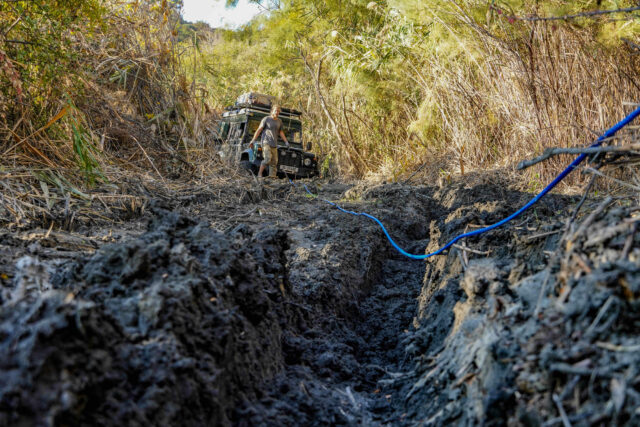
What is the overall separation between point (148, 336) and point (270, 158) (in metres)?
8.58

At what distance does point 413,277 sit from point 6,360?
3.60 meters

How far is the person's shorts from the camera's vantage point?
9.91 m

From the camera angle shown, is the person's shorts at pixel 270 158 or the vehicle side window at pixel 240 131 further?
the vehicle side window at pixel 240 131

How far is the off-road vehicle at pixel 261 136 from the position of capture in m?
10.5

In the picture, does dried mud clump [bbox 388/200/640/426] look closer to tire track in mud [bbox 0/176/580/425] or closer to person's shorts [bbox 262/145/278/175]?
tire track in mud [bbox 0/176/580/425]

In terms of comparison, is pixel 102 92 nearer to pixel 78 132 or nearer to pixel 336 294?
pixel 78 132

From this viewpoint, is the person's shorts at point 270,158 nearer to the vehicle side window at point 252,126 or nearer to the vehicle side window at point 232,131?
the vehicle side window at point 252,126

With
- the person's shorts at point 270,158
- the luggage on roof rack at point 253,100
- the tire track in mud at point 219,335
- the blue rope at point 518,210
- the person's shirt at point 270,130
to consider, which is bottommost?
the tire track in mud at point 219,335

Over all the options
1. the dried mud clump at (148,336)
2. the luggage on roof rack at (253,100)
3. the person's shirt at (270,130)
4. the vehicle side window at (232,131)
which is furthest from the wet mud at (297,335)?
the luggage on roof rack at (253,100)

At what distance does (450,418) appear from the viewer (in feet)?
5.59

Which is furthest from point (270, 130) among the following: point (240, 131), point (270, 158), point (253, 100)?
point (253, 100)

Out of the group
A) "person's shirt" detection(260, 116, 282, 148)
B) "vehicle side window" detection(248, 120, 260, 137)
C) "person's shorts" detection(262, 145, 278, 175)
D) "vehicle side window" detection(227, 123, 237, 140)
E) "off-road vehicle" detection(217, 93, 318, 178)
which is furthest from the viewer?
"vehicle side window" detection(227, 123, 237, 140)

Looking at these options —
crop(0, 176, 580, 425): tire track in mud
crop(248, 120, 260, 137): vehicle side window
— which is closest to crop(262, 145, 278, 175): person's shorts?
crop(248, 120, 260, 137): vehicle side window

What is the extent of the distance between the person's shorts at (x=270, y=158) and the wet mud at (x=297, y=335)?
673 centimetres
